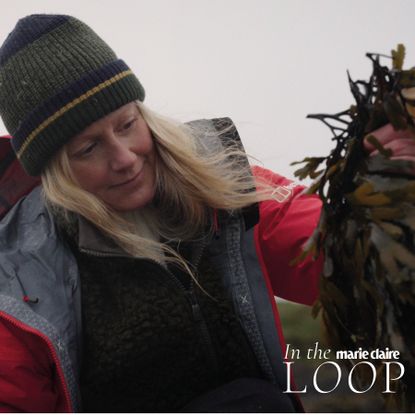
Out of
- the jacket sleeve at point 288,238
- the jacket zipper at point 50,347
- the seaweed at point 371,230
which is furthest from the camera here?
the jacket sleeve at point 288,238

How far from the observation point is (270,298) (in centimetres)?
200

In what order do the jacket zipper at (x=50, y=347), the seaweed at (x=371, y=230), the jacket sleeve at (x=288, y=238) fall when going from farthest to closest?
the jacket sleeve at (x=288, y=238)
the jacket zipper at (x=50, y=347)
the seaweed at (x=371, y=230)

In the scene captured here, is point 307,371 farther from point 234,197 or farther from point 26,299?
point 26,299

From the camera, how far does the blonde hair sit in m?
2.01

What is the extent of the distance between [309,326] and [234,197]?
2494 millimetres

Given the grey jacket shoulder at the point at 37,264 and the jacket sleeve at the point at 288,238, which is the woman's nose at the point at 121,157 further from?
the jacket sleeve at the point at 288,238

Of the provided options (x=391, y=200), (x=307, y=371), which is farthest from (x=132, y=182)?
(x=307, y=371)

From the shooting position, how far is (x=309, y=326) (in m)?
4.27

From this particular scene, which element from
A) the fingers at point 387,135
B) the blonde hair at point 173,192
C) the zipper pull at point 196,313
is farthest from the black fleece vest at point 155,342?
the fingers at point 387,135

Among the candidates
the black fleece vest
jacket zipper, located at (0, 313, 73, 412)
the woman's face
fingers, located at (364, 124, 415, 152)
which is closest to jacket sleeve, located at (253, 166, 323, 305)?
the black fleece vest

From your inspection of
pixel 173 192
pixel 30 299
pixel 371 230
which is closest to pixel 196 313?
pixel 173 192

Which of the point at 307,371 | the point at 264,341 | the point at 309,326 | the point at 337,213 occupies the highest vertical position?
the point at 337,213

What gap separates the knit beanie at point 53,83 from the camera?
2.00m

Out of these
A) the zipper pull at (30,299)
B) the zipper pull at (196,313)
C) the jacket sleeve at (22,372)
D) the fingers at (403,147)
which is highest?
the fingers at (403,147)
